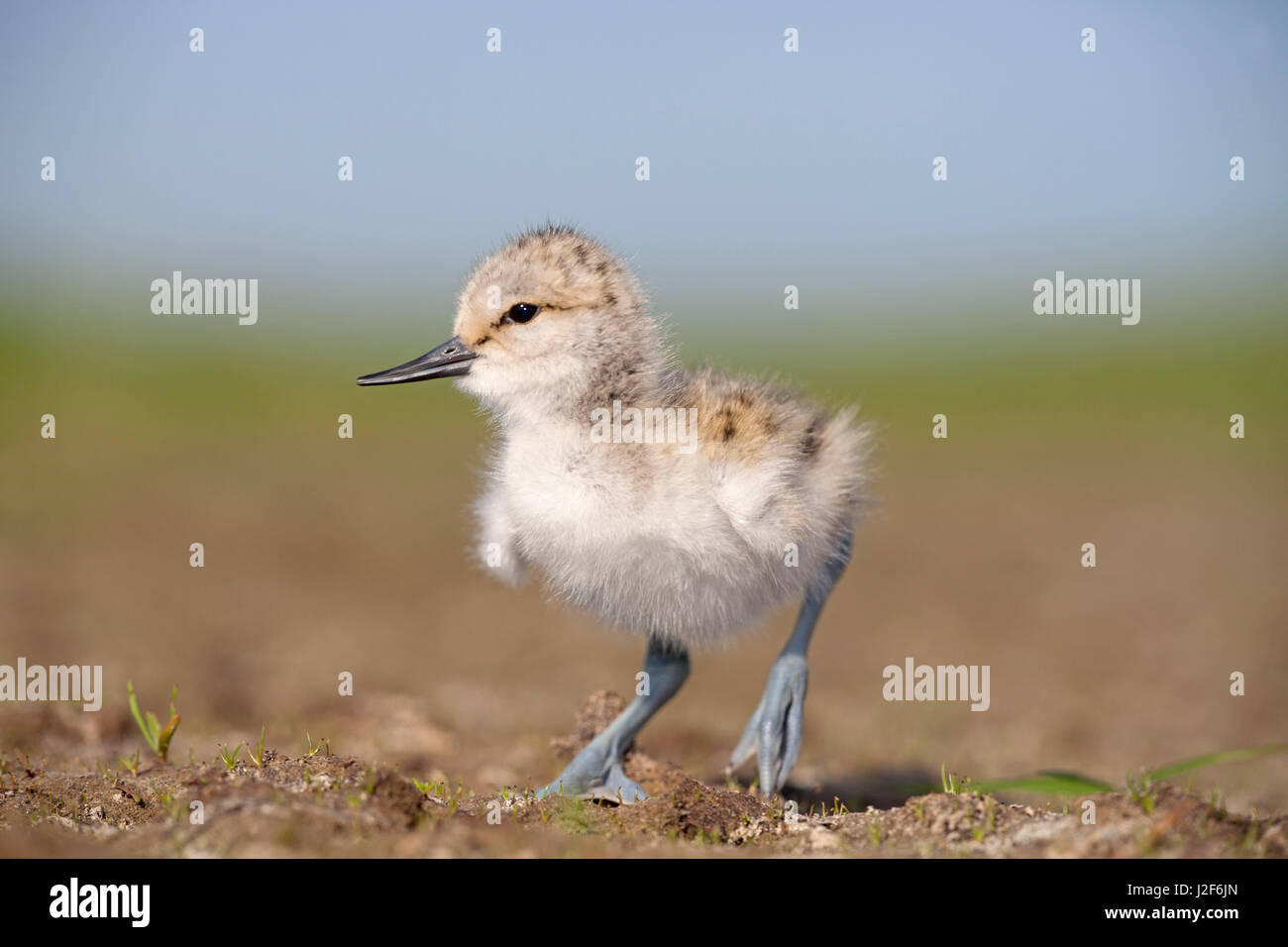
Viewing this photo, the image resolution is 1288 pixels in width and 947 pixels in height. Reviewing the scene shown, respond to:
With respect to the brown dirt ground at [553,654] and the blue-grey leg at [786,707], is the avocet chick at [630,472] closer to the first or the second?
the blue-grey leg at [786,707]

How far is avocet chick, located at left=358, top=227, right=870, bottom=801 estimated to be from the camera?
3775 millimetres

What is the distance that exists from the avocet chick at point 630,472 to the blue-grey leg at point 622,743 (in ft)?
0.04

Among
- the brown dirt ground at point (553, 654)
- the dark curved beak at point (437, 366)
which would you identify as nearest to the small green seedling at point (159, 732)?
the brown dirt ground at point (553, 654)

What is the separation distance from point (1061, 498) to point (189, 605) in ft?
33.0

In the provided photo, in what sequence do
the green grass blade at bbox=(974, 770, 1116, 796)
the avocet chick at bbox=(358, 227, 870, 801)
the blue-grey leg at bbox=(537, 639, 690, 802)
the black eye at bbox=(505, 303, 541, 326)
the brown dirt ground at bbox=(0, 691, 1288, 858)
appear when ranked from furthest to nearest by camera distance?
the blue-grey leg at bbox=(537, 639, 690, 802)
the green grass blade at bbox=(974, 770, 1116, 796)
the black eye at bbox=(505, 303, 541, 326)
the avocet chick at bbox=(358, 227, 870, 801)
the brown dirt ground at bbox=(0, 691, 1288, 858)

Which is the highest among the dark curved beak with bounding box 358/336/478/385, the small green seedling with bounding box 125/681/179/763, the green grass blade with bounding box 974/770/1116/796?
the dark curved beak with bounding box 358/336/478/385

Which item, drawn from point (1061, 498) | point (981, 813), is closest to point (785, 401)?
point (981, 813)

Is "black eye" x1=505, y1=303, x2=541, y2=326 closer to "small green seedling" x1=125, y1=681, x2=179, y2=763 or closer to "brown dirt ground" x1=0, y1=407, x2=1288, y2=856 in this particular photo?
"brown dirt ground" x1=0, y1=407, x2=1288, y2=856

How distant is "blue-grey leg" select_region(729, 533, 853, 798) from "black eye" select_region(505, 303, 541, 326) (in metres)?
1.41

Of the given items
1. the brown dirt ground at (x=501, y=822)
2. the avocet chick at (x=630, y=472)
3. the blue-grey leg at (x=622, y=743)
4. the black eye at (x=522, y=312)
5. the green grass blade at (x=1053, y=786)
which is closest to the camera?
the brown dirt ground at (x=501, y=822)

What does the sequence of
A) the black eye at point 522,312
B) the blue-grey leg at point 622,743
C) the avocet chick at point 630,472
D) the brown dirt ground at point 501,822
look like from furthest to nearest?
the blue-grey leg at point 622,743, the black eye at point 522,312, the avocet chick at point 630,472, the brown dirt ground at point 501,822

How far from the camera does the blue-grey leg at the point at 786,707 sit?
436cm

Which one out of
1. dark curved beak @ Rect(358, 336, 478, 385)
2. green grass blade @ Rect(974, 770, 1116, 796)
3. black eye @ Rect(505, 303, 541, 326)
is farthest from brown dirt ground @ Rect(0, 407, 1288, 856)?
black eye @ Rect(505, 303, 541, 326)

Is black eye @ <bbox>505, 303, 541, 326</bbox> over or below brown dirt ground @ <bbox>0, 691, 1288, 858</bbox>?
over
